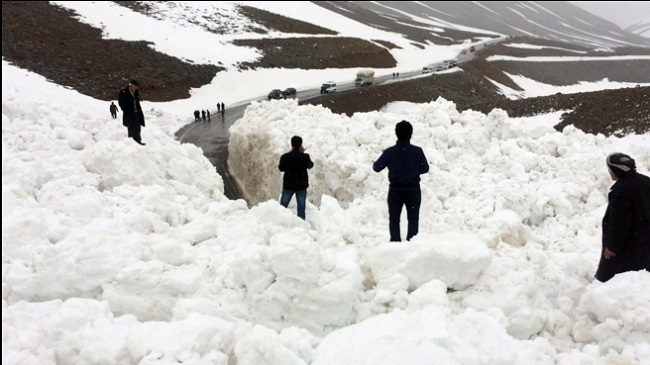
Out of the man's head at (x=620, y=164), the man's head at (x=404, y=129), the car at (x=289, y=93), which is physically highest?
the man's head at (x=620, y=164)

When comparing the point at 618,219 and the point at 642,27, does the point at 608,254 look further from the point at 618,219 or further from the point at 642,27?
the point at 642,27

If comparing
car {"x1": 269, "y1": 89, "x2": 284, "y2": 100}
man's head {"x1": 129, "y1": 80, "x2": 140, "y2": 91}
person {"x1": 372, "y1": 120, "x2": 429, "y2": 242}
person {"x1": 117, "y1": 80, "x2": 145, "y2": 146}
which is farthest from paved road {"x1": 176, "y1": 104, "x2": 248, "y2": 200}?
person {"x1": 372, "y1": 120, "x2": 429, "y2": 242}

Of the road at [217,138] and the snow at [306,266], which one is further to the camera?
the road at [217,138]

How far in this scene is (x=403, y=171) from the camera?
5.85m

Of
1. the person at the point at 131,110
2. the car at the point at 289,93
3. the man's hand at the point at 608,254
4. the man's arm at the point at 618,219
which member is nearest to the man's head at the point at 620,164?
the man's arm at the point at 618,219

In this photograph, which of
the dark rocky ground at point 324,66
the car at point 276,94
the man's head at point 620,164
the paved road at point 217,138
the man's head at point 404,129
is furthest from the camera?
the car at point 276,94

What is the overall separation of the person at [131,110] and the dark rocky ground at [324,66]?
278 inches

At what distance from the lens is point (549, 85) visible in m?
13.2

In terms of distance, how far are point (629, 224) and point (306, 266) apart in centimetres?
356

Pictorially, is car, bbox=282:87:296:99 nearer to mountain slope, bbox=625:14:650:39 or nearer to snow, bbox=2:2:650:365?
snow, bbox=2:2:650:365

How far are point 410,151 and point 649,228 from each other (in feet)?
9.26

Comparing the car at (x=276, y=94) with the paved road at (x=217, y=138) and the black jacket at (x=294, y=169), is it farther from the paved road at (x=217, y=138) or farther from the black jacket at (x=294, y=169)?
the black jacket at (x=294, y=169)

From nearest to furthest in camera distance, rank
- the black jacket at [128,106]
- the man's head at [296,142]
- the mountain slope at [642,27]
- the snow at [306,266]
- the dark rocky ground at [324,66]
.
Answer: the snow at [306,266] < the man's head at [296,142] < the mountain slope at [642,27] < the black jacket at [128,106] < the dark rocky ground at [324,66]

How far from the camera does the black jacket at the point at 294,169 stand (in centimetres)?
729
